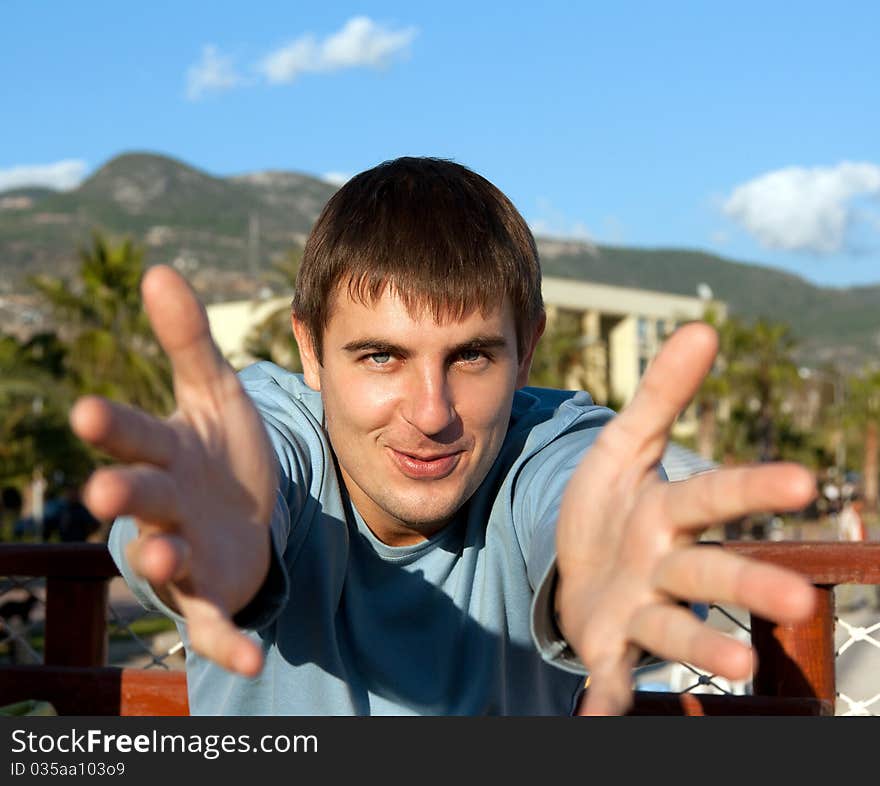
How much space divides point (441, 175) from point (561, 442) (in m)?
0.57

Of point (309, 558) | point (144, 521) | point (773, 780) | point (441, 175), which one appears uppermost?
point (441, 175)

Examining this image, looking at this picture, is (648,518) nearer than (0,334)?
Yes

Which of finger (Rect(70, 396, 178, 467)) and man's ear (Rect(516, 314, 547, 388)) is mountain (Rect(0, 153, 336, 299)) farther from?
finger (Rect(70, 396, 178, 467))

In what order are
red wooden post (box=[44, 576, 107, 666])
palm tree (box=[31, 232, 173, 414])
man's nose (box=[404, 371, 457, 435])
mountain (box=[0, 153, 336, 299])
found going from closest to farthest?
man's nose (box=[404, 371, 457, 435])
red wooden post (box=[44, 576, 107, 666])
palm tree (box=[31, 232, 173, 414])
mountain (box=[0, 153, 336, 299])

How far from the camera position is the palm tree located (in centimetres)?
2356

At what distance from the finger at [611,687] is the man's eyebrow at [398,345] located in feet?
2.26

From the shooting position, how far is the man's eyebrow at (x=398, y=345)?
1976 mm

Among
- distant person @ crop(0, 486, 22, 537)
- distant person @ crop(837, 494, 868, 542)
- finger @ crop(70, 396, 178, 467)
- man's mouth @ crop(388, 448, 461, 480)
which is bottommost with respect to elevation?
distant person @ crop(0, 486, 22, 537)

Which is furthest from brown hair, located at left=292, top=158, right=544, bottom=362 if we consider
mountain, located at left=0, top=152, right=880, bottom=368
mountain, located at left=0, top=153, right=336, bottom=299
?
mountain, located at left=0, top=152, right=880, bottom=368

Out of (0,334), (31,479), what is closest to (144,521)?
(31,479)

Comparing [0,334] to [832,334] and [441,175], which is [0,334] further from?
[832,334]

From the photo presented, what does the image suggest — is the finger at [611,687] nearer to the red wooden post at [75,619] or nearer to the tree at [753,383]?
the red wooden post at [75,619]

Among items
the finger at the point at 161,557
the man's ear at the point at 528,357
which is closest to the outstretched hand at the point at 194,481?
the finger at the point at 161,557

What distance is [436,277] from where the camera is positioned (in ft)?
6.57
